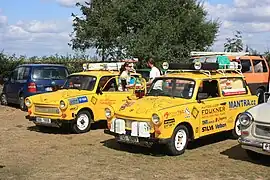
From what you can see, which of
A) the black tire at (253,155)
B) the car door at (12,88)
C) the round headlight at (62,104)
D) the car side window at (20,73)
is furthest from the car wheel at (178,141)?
the car door at (12,88)

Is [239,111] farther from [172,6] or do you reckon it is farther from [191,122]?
[172,6]

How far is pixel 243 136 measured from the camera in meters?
8.32

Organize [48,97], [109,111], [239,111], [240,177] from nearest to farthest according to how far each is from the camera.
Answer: [240,177], [109,111], [239,111], [48,97]

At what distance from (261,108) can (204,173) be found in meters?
1.67

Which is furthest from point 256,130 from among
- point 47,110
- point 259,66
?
point 259,66

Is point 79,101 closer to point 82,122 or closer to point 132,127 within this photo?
point 82,122

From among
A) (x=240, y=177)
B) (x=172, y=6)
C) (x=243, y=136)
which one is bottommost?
(x=240, y=177)

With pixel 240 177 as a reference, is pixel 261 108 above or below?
above

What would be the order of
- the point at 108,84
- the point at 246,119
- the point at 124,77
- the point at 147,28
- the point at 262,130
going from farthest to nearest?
the point at 147,28 < the point at 124,77 < the point at 108,84 < the point at 246,119 < the point at 262,130

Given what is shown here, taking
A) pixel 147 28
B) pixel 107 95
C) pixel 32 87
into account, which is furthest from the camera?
pixel 147 28

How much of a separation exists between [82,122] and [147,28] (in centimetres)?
1762

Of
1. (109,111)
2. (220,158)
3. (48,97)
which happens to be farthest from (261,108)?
(48,97)

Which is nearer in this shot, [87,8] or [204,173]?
[204,173]

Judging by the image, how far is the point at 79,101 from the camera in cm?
1169
